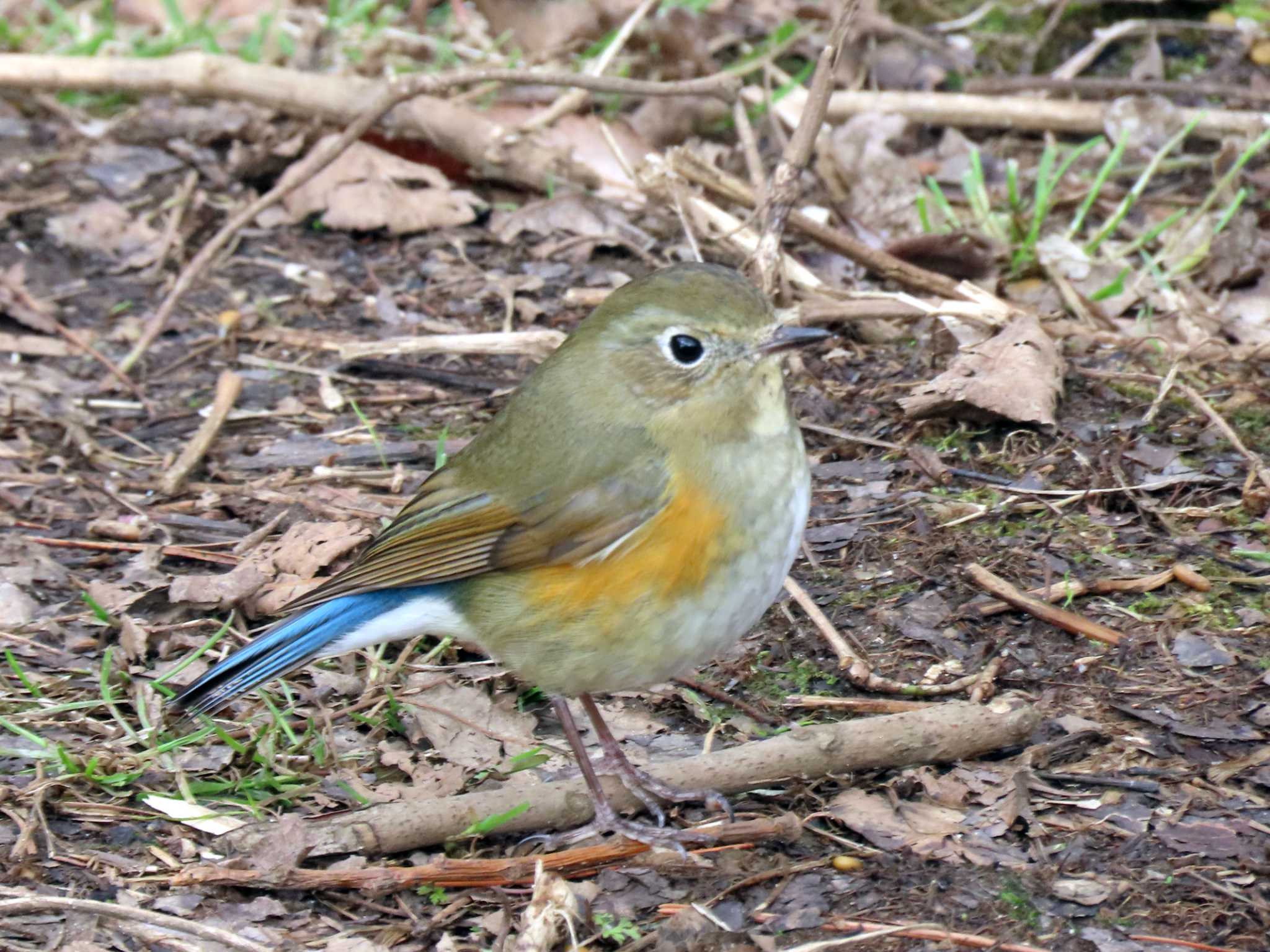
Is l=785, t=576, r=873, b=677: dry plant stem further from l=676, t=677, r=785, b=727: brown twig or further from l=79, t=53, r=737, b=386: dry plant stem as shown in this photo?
l=79, t=53, r=737, b=386: dry plant stem

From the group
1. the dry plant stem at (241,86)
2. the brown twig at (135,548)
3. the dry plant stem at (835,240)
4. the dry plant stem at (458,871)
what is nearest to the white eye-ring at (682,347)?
the dry plant stem at (458,871)

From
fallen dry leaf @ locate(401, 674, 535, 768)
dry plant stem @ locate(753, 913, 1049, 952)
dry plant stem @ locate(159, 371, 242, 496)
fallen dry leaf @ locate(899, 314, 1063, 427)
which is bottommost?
fallen dry leaf @ locate(401, 674, 535, 768)

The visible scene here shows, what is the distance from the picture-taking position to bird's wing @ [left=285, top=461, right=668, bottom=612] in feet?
12.9

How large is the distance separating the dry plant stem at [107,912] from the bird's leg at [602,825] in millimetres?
837

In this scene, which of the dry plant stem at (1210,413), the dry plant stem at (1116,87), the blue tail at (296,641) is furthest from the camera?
the dry plant stem at (1116,87)

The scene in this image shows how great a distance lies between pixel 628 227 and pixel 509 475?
3.01 metres

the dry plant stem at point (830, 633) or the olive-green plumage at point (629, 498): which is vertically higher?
the olive-green plumage at point (629, 498)

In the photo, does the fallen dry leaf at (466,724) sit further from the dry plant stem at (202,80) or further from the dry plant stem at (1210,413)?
the dry plant stem at (202,80)

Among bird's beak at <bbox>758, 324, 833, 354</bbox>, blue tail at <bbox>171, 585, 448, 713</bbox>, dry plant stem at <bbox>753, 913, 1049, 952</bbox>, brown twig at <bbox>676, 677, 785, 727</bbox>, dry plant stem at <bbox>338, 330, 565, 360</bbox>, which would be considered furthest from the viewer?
dry plant stem at <bbox>338, 330, 565, 360</bbox>

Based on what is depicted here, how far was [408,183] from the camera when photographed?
746 cm

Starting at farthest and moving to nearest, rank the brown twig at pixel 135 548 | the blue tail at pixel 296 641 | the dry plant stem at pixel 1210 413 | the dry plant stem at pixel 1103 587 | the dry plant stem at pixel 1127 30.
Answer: the dry plant stem at pixel 1127 30, the brown twig at pixel 135 548, the dry plant stem at pixel 1210 413, the dry plant stem at pixel 1103 587, the blue tail at pixel 296 641

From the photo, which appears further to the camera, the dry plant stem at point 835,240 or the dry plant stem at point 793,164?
the dry plant stem at point 835,240

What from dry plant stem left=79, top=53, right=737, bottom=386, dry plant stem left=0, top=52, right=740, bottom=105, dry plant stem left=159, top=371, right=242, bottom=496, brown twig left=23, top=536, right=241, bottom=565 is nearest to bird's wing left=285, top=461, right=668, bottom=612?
brown twig left=23, top=536, right=241, bottom=565

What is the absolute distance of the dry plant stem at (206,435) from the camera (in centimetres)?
563
